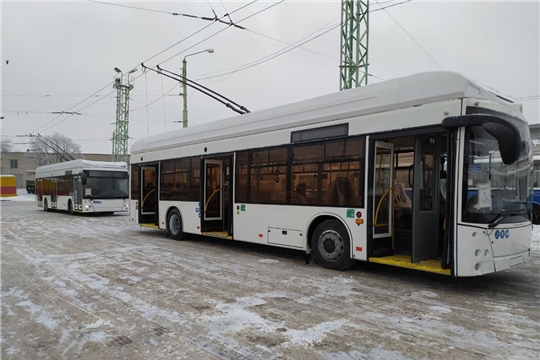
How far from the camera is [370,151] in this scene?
6.89 meters

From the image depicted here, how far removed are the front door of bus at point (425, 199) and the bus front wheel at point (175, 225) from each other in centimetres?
756

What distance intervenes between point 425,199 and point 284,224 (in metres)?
2.96

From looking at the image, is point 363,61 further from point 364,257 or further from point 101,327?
point 101,327

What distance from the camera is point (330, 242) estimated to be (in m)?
7.61

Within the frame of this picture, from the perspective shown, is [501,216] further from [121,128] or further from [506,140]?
[121,128]

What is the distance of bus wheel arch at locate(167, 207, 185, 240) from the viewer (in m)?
12.1

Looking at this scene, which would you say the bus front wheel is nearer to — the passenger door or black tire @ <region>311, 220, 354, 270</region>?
black tire @ <region>311, 220, 354, 270</region>

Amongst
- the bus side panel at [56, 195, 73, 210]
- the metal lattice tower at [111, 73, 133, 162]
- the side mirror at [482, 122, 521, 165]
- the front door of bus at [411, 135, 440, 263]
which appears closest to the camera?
the side mirror at [482, 122, 521, 165]

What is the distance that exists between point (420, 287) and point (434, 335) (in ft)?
7.24

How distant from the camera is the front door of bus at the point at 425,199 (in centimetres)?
663

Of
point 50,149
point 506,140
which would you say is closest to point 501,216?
point 506,140

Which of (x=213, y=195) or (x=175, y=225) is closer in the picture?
(x=213, y=195)

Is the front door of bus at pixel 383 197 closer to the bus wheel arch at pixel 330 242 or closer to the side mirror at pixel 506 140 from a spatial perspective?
the bus wheel arch at pixel 330 242

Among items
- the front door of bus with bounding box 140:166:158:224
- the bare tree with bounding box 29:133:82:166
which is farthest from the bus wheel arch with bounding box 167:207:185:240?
the bare tree with bounding box 29:133:82:166
